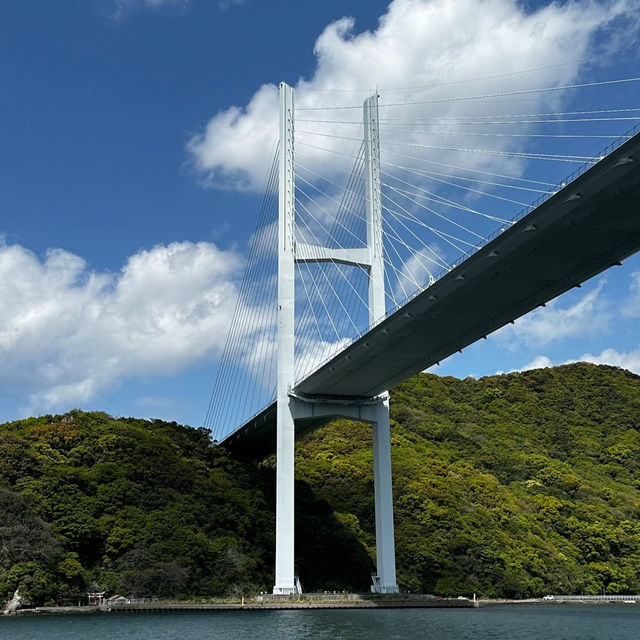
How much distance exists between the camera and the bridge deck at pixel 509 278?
68.9ft

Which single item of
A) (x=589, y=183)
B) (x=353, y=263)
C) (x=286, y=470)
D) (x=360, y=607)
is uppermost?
(x=353, y=263)

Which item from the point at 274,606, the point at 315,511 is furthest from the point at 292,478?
the point at 315,511

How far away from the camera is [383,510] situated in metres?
38.2

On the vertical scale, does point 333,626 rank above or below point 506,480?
below

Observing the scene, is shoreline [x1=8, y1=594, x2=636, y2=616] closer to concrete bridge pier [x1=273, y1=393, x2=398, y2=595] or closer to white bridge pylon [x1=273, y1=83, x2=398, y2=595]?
concrete bridge pier [x1=273, y1=393, x2=398, y2=595]

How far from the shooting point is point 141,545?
36.6 metres

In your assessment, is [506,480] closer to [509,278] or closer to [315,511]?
[315,511]

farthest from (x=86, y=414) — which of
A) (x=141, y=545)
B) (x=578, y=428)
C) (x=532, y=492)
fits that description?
(x=578, y=428)

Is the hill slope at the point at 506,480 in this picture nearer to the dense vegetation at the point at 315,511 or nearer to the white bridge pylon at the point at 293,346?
the dense vegetation at the point at 315,511

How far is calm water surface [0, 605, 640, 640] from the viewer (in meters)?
23.5

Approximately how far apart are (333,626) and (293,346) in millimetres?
14973

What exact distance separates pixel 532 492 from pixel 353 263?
29.2 m

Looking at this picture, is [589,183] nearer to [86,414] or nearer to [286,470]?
[286,470]

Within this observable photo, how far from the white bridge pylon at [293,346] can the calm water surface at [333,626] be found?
4.49 metres
